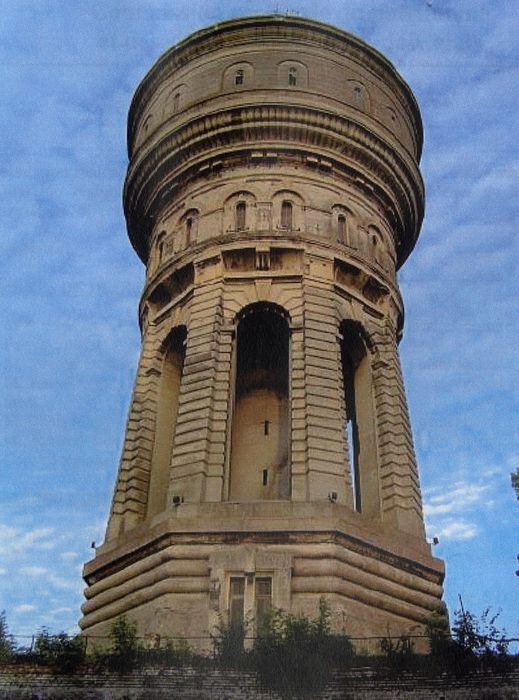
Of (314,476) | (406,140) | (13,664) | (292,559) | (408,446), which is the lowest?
(13,664)

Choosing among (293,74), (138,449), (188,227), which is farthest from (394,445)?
(293,74)

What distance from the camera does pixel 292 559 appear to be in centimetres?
2078

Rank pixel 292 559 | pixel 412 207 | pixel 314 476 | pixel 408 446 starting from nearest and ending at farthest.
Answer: pixel 292 559, pixel 314 476, pixel 408 446, pixel 412 207

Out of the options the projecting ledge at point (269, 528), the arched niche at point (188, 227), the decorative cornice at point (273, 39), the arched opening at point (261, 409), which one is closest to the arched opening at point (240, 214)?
the arched niche at point (188, 227)

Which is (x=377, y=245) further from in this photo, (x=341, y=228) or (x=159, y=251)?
(x=159, y=251)

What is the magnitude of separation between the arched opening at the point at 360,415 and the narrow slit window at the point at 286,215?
3.71 metres

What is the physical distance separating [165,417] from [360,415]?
589cm

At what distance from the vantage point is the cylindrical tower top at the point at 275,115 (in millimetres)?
→ 29422

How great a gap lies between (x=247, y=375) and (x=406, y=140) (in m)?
11.2

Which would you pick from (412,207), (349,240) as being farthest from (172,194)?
(412,207)

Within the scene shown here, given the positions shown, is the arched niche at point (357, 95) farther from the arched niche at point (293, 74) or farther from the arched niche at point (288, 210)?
the arched niche at point (288, 210)

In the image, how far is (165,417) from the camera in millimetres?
26859

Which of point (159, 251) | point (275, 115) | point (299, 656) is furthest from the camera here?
point (159, 251)

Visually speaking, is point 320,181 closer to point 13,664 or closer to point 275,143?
point 275,143
